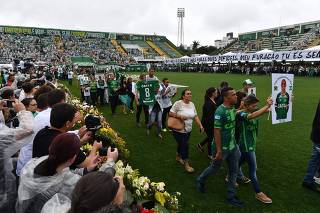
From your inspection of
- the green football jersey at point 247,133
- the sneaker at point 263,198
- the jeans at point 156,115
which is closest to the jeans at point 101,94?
the jeans at point 156,115

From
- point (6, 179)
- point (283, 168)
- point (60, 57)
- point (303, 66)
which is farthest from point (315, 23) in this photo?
point (6, 179)

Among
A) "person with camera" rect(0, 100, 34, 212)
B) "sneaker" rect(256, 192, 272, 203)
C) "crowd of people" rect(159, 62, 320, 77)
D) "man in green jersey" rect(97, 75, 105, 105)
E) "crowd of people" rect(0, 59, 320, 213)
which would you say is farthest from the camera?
"crowd of people" rect(159, 62, 320, 77)

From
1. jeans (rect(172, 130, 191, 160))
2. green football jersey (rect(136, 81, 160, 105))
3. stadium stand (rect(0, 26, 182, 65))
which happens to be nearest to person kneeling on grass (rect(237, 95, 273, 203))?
jeans (rect(172, 130, 191, 160))

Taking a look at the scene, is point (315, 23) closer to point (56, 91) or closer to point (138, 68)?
point (138, 68)

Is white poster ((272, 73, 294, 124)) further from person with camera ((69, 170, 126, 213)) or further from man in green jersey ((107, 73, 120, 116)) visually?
man in green jersey ((107, 73, 120, 116))

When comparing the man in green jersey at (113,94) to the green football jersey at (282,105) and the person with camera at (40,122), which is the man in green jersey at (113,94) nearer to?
the green football jersey at (282,105)

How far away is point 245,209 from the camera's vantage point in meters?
5.26

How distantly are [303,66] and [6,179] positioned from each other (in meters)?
42.4

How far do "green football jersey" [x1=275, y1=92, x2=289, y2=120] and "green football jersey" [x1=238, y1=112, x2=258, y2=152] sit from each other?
755 millimetres

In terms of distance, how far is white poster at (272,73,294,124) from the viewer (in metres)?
5.83

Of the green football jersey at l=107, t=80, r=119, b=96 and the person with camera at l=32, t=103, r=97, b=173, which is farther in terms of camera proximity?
the green football jersey at l=107, t=80, r=119, b=96

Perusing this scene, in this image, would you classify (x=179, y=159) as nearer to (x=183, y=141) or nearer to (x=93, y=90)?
(x=183, y=141)

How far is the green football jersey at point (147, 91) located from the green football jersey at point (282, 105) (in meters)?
4.79

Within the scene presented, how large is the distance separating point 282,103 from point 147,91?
5037 mm
